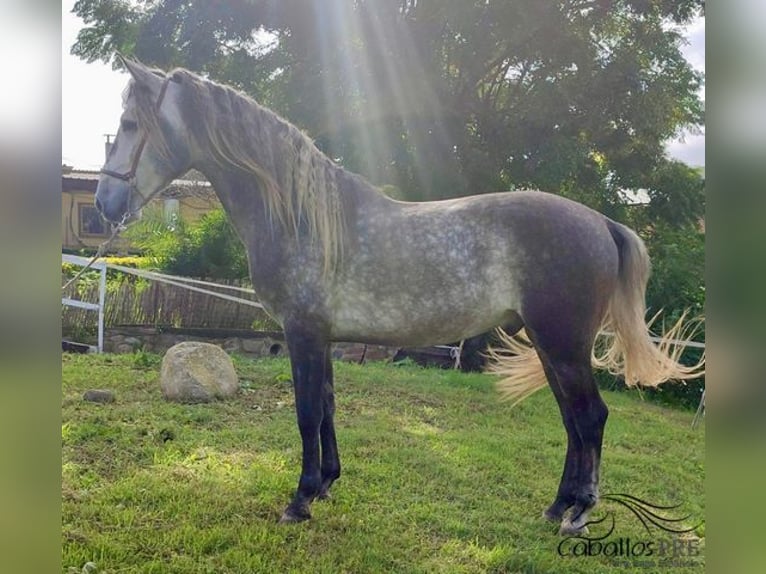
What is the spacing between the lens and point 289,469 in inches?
123

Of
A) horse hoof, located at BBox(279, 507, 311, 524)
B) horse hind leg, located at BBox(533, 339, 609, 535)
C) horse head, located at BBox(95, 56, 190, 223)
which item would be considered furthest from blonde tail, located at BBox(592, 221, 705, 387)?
horse head, located at BBox(95, 56, 190, 223)

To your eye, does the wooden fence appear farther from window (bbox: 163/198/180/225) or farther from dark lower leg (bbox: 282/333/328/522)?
dark lower leg (bbox: 282/333/328/522)

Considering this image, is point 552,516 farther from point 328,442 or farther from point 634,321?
point 328,442

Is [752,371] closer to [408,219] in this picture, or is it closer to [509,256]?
[509,256]

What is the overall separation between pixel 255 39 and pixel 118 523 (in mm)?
4572

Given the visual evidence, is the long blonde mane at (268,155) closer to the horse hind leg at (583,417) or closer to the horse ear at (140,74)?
the horse ear at (140,74)

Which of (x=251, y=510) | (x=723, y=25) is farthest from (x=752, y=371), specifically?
(x=251, y=510)

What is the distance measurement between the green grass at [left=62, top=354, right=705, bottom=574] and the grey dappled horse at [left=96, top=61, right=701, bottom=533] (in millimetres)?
276

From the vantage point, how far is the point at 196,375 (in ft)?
13.8

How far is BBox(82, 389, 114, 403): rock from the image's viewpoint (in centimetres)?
406

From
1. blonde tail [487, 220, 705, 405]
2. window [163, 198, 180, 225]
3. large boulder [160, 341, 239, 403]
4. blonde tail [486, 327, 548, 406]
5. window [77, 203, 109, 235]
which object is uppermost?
window [163, 198, 180, 225]

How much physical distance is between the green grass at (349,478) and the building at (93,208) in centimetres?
132

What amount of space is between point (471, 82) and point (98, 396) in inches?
164

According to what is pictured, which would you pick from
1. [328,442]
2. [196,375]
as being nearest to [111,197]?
[328,442]
